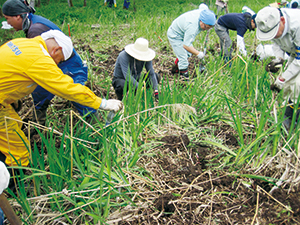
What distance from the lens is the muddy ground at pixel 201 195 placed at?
1.47 meters

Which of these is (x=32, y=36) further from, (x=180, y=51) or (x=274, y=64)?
(x=274, y=64)

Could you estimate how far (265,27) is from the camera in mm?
2236

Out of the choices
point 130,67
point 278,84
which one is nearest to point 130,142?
point 130,67

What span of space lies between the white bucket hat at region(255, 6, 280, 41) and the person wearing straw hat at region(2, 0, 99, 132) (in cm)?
204

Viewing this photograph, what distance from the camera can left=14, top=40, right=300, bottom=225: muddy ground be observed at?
1472 millimetres

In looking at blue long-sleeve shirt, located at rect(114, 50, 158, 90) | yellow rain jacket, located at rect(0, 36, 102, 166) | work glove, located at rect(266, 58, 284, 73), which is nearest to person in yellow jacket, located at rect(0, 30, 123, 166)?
yellow rain jacket, located at rect(0, 36, 102, 166)

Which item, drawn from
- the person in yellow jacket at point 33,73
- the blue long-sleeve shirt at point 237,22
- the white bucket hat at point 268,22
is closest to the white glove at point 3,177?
the person in yellow jacket at point 33,73

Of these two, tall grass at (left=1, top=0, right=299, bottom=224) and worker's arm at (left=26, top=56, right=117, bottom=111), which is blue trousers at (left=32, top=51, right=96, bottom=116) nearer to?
A: tall grass at (left=1, top=0, right=299, bottom=224)

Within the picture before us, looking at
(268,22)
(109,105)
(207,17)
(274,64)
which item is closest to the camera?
(109,105)

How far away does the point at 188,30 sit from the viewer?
3.77 m

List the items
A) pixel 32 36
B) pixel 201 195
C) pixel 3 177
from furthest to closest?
pixel 32 36, pixel 201 195, pixel 3 177

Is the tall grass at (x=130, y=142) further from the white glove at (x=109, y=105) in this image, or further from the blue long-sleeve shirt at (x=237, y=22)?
the blue long-sleeve shirt at (x=237, y=22)

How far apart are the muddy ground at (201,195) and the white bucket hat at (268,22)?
1306 mm

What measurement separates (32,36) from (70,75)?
0.65 metres
